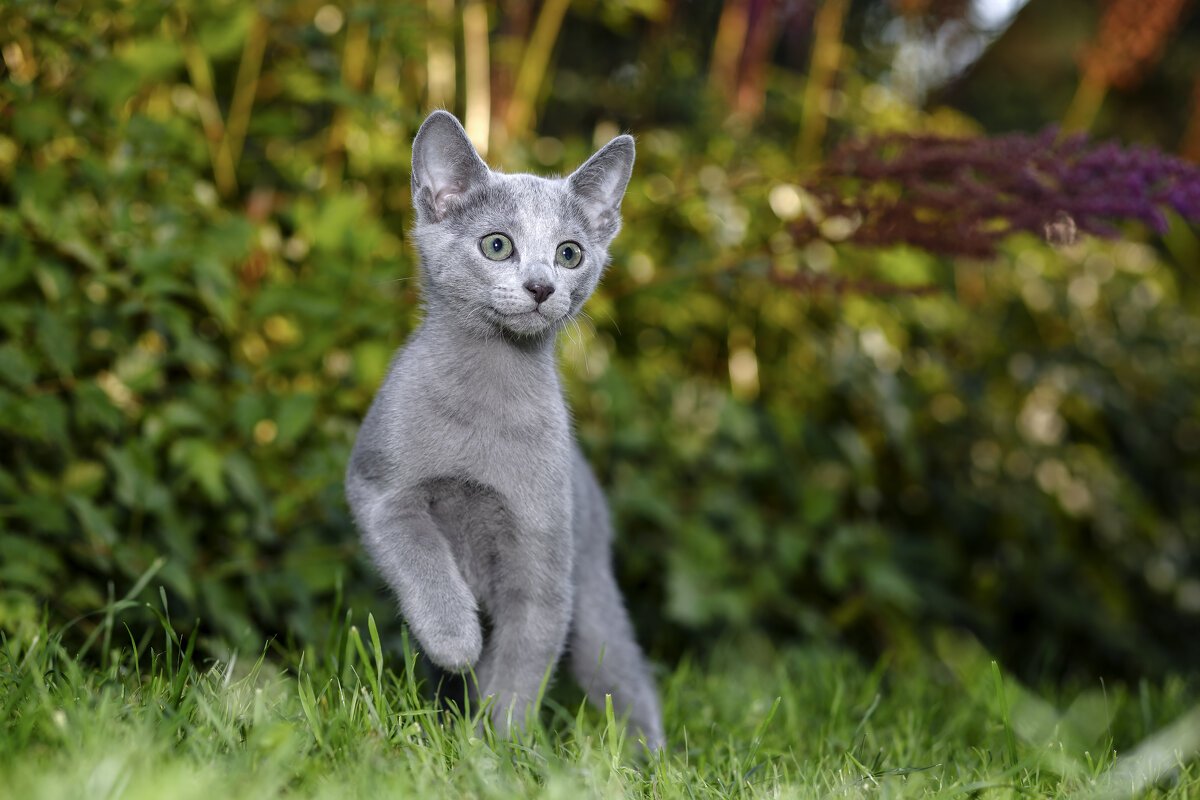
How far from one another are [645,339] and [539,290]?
1.96 m

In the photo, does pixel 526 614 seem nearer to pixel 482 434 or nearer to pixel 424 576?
pixel 424 576

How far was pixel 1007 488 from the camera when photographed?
383cm

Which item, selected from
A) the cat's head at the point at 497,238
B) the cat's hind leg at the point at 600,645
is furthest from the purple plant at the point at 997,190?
the cat's hind leg at the point at 600,645

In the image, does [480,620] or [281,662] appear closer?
[480,620]

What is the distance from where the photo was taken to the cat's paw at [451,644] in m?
1.76

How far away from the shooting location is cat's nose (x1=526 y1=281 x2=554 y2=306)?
1832 mm

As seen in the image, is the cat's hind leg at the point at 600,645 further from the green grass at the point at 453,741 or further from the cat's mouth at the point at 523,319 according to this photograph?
the cat's mouth at the point at 523,319

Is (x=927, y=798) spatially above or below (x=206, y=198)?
below

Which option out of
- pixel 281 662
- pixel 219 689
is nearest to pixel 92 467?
pixel 281 662

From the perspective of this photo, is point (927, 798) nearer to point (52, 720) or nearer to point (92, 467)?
point (52, 720)

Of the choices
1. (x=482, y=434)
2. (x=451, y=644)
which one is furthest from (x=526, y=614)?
(x=482, y=434)

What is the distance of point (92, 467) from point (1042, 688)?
288 centimetres

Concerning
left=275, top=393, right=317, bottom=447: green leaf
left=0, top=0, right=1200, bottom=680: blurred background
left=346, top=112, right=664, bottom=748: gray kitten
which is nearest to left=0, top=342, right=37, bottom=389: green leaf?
left=0, top=0, right=1200, bottom=680: blurred background

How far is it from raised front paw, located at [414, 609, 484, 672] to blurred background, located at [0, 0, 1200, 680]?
71cm
